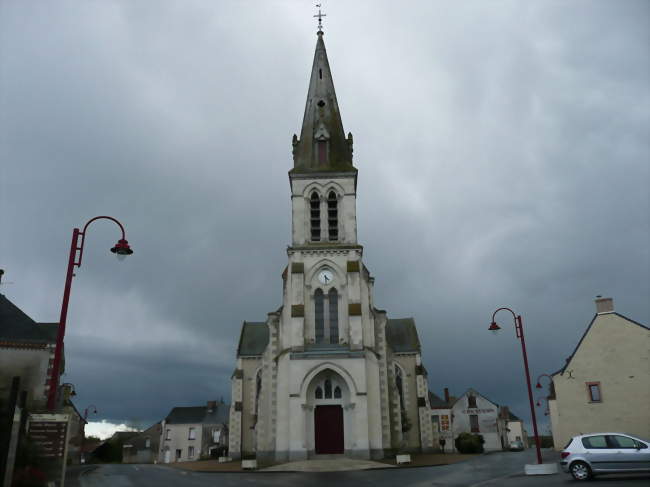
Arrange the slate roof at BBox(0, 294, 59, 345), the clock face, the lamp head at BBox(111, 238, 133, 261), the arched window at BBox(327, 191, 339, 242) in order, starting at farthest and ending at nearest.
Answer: the arched window at BBox(327, 191, 339, 242), the clock face, the slate roof at BBox(0, 294, 59, 345), the lamp head at BBox(111, 238, 133, 261)

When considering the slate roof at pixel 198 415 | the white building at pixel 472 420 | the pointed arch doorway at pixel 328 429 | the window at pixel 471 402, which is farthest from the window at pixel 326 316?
the slate roof at pixel 198 415

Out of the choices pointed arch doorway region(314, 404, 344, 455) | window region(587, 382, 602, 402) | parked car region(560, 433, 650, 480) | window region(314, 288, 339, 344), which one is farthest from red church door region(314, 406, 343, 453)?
parked car region(560, 433, 650, 480)

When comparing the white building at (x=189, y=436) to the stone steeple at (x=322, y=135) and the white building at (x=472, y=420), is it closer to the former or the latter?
the white building at (x=472, y=420)

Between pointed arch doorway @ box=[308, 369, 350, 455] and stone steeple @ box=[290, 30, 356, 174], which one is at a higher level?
stone steeple @ box=[290, 30, 356, 174]

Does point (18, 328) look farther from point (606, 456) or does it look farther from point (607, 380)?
point (607, 380)

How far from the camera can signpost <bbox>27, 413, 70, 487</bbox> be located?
32.6 ft

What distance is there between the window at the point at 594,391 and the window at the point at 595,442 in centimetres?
1237

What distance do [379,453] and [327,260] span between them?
408 inches

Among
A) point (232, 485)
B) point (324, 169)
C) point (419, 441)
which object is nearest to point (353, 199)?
point (324, 169)

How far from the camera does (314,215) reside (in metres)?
31.6

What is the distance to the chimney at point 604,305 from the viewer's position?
26144 mm

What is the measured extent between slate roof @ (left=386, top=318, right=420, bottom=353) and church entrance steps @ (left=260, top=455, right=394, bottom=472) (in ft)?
44.2

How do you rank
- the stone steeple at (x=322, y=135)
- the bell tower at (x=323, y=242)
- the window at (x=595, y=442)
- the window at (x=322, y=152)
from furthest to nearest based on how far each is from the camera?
the window at (x=322, y=152)
the stone steeple at (x=322, y=135)
the bell tower at (x=323, y=242)
the window at (x=595, y=442)

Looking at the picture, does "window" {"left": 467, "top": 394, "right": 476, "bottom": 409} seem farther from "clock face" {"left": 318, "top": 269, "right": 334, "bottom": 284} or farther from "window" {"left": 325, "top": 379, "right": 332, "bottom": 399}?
"clock face" {"left": 318, "top": 269, "right": 334, "bottom": 284}
